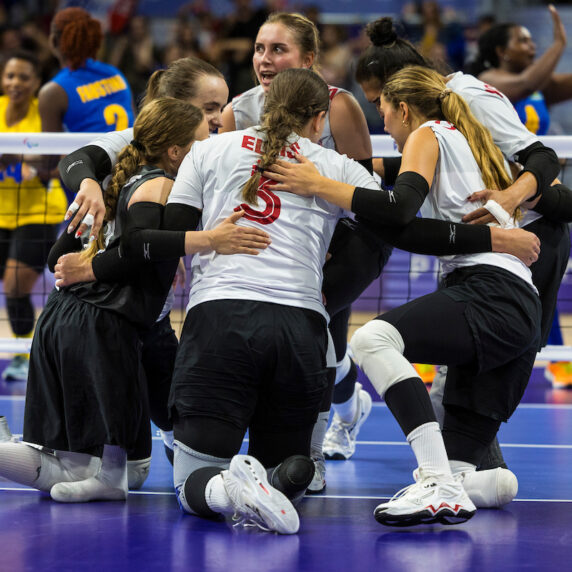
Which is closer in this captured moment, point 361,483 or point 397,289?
point 361,483

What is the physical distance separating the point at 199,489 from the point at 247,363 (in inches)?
17.8

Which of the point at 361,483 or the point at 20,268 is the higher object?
the point at 20,268

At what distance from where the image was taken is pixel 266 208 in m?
3.39

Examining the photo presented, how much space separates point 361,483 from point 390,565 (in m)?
1.17

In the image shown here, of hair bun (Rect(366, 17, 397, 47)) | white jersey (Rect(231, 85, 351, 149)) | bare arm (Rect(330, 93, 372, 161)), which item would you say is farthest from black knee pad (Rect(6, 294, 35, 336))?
hair bun (Rect(366, 17, 397, 47))

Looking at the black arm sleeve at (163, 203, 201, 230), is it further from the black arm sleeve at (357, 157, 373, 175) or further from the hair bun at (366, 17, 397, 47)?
the hair bun at (366, 17, 397, 47)

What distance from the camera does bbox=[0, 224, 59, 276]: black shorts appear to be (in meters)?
6.49

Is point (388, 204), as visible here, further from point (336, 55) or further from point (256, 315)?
point (336, 55)

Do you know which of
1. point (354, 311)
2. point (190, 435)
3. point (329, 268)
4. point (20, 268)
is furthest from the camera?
point (354, 311)

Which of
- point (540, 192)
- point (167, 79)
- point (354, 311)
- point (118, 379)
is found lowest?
point (354, 311)

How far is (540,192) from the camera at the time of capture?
12.2 feet

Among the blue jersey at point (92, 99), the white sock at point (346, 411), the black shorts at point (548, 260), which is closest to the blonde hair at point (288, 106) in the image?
the black shorts at point (548, 260)

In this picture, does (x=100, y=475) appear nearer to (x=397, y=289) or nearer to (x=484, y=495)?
(x=484, y=495)

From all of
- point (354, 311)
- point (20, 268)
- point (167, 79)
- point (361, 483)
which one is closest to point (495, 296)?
point (361, 483)
